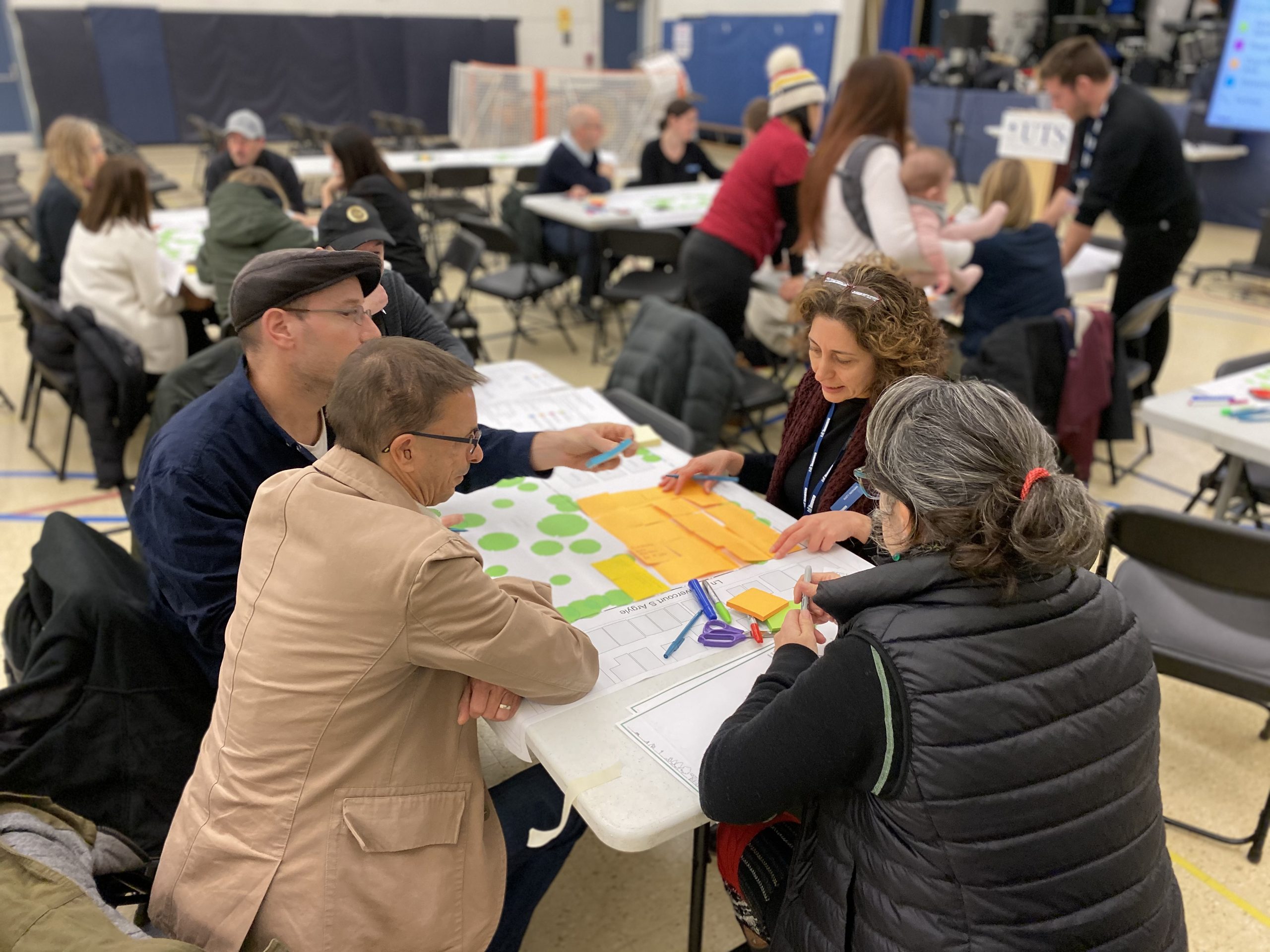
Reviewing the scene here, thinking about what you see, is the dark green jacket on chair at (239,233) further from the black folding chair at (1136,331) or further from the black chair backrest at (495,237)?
the black folding chair at (1136,331)

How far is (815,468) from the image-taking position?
206 cm

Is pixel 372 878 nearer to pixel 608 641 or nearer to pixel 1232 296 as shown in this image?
pixel 608 641

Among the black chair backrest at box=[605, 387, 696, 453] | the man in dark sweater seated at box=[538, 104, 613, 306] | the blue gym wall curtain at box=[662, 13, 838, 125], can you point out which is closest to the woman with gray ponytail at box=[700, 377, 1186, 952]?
the black chair backrest at box=[605, 387, 696, 453]

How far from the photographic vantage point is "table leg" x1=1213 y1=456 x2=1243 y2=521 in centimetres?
277

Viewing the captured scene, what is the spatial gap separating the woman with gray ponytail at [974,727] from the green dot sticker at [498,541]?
2.68 feet

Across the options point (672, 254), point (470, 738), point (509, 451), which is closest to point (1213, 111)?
point (672, 254)

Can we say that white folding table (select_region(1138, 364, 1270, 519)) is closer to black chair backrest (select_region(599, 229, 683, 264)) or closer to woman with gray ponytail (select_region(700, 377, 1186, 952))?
woman with gray ponytail (select_region(700, 377, 1186, 952))

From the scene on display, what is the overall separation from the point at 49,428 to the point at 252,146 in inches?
83.2

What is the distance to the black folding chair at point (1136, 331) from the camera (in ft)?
12.7

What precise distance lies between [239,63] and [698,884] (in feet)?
47.8

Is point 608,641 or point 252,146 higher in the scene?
point 252,146

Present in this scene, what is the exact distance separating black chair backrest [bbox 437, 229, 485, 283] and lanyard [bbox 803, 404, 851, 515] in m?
2.97

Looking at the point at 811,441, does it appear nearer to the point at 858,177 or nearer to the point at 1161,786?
the point at 1161,786

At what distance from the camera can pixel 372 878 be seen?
1231 millimetres
